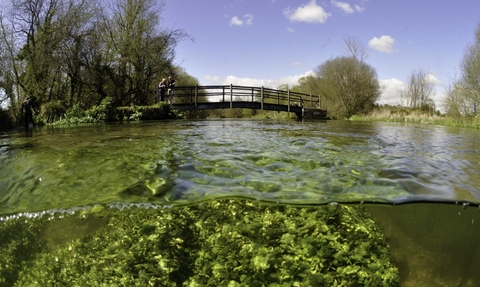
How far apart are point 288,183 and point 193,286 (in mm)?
1286

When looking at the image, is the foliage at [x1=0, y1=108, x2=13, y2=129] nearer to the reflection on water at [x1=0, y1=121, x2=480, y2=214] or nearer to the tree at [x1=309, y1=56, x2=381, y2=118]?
the reflection on water at [x1=0, y1=121, x2=480, y2=214]

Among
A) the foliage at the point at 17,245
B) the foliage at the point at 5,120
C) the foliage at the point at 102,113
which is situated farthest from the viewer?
the foliage at the point at 102,113

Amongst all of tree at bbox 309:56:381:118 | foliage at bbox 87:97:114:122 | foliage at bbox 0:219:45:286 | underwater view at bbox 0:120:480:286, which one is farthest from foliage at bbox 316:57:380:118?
foliage at bbox 0:219:45:286

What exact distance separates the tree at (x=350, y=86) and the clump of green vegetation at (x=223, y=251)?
27.5 meters

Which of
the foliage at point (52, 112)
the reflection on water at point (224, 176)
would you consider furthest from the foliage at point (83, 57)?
the reflection on water at point (224, 176)

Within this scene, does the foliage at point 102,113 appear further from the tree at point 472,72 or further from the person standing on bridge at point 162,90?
the tree at point 472,72

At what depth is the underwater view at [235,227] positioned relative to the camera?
2049 millimetres

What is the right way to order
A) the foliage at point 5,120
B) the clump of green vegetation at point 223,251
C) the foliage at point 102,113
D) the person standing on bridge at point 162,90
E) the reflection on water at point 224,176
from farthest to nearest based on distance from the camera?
the person standing on bridge at point 162,90 → the foliage at point 102,113 → the foliage at point 5,120 → the reflection on water at point 224,176 → the clump of green vegetation at point 223,251

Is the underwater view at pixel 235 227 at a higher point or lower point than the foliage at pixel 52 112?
lower

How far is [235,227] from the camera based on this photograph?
2.18 m

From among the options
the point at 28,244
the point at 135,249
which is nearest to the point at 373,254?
the point at 135,249

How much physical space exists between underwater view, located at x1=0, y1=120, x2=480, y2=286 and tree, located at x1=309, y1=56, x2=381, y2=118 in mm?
26739

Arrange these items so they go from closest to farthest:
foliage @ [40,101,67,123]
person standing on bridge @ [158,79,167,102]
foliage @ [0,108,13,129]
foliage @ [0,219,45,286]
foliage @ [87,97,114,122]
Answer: foliage @ [0,219,45,286], foliage @ [0,108,13,129], foliage @ [40,101,67,123], foliage @ [87,97,114,122], person standing on bridge @ [158,79,167,102]

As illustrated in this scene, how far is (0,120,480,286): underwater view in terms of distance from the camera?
80.7 inches
